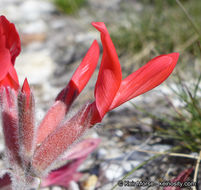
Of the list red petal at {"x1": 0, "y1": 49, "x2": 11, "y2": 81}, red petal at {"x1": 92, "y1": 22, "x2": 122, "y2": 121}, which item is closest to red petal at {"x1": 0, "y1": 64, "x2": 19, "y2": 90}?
red petal at {"x1": 0, "y1": 49, "x2": 11, "y2": 81}

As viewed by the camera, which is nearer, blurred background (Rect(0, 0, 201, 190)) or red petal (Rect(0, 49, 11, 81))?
red petal (Rect(0, 49, 11, 81))

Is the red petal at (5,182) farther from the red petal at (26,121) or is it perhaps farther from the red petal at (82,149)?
the red petal at (82,149)

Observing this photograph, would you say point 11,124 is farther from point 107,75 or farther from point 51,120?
point 107,75

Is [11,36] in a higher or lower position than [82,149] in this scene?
higher

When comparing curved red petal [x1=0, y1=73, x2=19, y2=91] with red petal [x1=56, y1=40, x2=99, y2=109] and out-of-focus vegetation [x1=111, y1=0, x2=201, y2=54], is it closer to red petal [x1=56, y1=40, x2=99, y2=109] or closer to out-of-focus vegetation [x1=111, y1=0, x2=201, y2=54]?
red petal [x1=56, y1=40, x2=99, y2=109]

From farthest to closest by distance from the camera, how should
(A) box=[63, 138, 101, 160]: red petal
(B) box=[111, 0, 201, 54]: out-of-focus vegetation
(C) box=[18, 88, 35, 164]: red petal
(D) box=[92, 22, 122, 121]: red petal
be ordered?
(B) box=[111, 0, 201, 54]: out-of-focus vegetation, (A) box=[63, 138, 101, 160]: red petal, (C) box=[18, 88, 35, 164]: red petal, (D) box=[92, 22, 122, 121]: red petal

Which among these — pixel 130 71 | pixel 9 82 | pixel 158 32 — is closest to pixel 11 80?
pixel 9 82

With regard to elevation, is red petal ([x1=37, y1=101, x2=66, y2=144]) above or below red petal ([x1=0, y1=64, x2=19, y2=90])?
below

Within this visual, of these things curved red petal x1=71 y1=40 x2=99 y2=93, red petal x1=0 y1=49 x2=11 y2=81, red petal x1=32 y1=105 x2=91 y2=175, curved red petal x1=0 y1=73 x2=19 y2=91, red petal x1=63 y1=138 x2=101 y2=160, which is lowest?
red petal x1=63 y1=138 x2=101 y2=160
